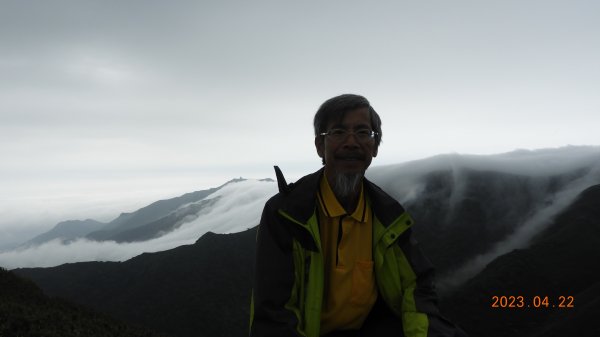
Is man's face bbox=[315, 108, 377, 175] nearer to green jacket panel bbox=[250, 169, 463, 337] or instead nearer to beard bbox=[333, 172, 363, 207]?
beard bbox=[333, 172, 363, 207]

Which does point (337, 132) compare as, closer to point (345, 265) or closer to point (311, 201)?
point (311, 201)

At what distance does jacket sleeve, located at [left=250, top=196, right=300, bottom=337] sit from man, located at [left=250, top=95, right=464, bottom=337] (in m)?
0.02

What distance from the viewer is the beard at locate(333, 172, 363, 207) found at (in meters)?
4.98

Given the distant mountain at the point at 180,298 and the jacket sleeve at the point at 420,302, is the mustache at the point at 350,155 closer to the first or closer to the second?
the jacket sleeve at the point at 420,302

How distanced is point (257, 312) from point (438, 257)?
209m

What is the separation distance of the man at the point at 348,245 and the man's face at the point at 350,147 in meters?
0.01

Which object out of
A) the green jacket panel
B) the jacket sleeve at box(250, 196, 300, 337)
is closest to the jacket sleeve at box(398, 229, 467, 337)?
the green jacket panel

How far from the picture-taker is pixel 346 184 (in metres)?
4.99

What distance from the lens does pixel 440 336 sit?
15.3ft

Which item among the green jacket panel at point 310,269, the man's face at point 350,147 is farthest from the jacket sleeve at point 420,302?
the man's face at point 350,147

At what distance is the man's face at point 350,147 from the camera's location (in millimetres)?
4867

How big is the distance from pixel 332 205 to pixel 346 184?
338 millimetres

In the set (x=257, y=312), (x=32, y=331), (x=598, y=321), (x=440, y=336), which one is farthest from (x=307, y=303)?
(x=598, y=321)
